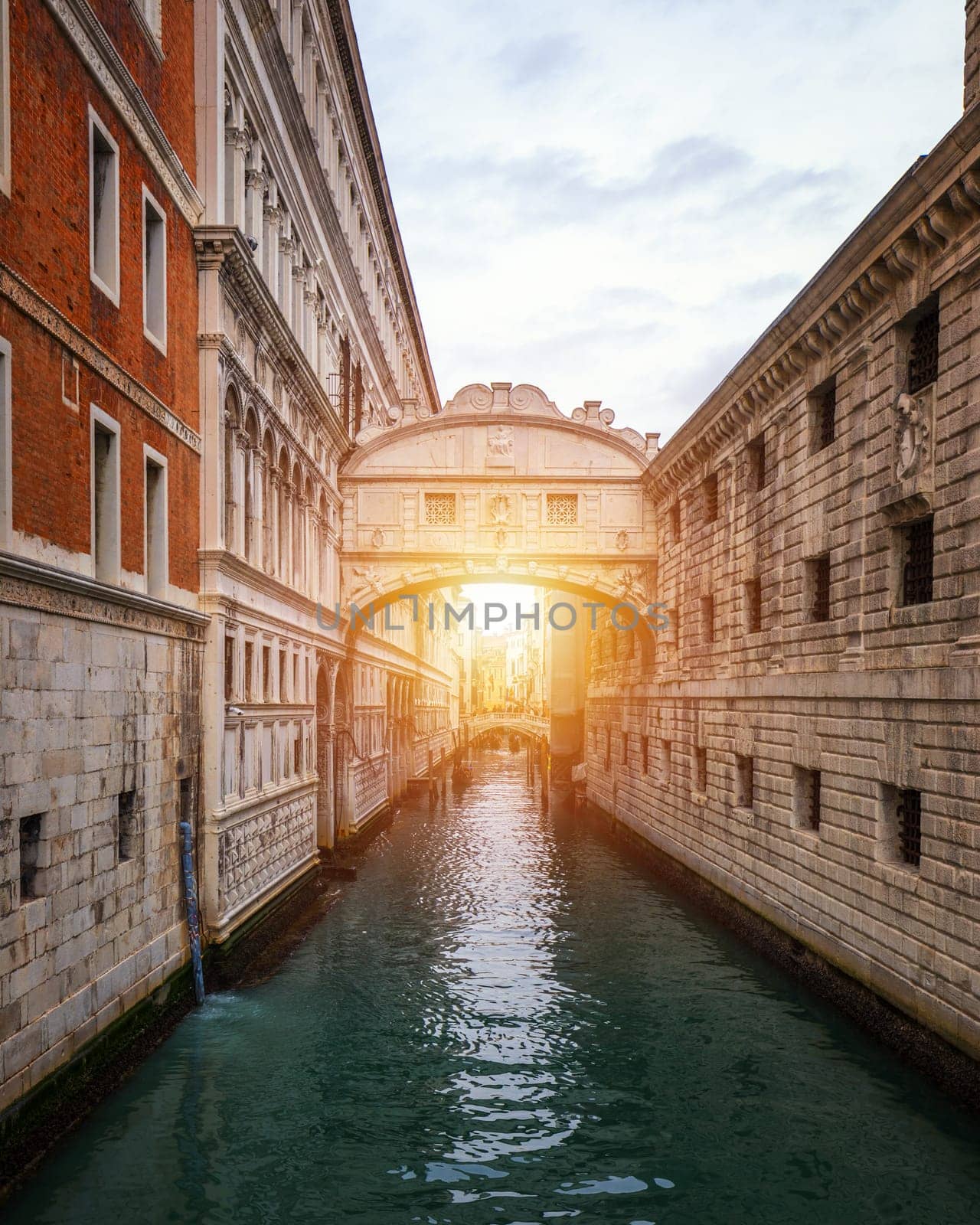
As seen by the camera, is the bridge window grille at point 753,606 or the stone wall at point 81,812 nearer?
the stone wall at point 81,812

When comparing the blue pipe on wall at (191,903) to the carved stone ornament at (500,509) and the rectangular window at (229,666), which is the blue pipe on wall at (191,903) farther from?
the carved stone ornament at (500,509)

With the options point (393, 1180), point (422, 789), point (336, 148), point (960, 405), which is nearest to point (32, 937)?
point (393, 1180)

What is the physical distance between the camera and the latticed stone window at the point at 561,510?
25.2 m

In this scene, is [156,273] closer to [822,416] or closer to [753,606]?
[822,416]

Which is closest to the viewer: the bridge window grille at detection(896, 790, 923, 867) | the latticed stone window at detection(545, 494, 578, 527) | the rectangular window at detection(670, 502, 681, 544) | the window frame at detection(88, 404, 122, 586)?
the window frame at detection(88, 404, 122, 586)

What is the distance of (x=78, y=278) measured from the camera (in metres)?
10.0

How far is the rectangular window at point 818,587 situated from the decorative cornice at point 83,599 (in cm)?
845

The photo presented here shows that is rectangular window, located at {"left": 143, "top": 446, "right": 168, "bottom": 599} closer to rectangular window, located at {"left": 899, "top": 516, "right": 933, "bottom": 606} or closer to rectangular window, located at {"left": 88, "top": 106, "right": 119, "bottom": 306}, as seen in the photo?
rectangular window, located at {"left": 88, "top": 106, "right": 119, "bottom": 306}

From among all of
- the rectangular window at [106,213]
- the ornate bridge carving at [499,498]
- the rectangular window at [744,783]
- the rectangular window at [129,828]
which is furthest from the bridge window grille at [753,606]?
the rectangular window at [106,213]

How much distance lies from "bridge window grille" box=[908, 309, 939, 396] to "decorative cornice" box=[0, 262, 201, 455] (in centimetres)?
851

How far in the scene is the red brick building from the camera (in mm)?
8578

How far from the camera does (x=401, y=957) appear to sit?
1619cm

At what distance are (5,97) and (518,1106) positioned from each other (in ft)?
32.6

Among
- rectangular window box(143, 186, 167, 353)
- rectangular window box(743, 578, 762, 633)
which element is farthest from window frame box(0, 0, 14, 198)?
rectangular window box(743, 578, 762, 633)
